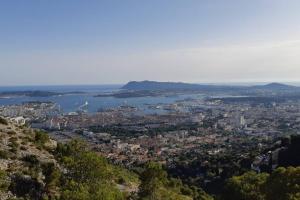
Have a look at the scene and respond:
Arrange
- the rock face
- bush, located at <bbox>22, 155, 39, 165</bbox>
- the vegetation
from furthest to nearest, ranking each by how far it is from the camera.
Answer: bush, located at <bbox>22, 155, 39, 165</bbox> → the vegetation → the rock face

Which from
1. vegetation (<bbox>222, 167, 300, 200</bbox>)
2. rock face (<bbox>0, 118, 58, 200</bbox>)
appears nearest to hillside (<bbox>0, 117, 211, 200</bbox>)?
rock face (<bbox>0, 118, 58, 200</bbox>)

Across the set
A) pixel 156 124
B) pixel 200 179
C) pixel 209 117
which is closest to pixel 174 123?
pixel 156 124

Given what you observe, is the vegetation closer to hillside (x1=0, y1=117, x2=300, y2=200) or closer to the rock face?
hillside (x1=0, y1=117, x2=300, y2=200)

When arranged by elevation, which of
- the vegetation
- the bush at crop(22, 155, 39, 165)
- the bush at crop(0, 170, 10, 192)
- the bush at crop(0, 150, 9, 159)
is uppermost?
the bush at crop(0, 150, 9, 159)

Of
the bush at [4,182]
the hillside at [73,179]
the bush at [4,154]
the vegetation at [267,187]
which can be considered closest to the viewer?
the bush at [4,182]

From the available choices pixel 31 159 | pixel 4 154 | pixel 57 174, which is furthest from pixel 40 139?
pixel 57 174

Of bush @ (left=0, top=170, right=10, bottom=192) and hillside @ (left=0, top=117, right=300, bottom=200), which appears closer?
bush @ (left=0, top=170, right=10, bottom=192)

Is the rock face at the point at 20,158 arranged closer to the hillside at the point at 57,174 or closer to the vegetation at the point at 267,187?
the hillside at the point at 57,174

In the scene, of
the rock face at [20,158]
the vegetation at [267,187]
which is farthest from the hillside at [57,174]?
the vegetation at [267,187]

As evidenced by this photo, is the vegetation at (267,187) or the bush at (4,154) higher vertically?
the bush at (4,154)

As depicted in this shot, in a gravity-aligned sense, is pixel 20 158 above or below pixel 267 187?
above

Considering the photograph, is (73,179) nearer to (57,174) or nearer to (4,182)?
(57,174)

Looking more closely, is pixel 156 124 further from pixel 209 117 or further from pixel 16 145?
pixel 16 145
